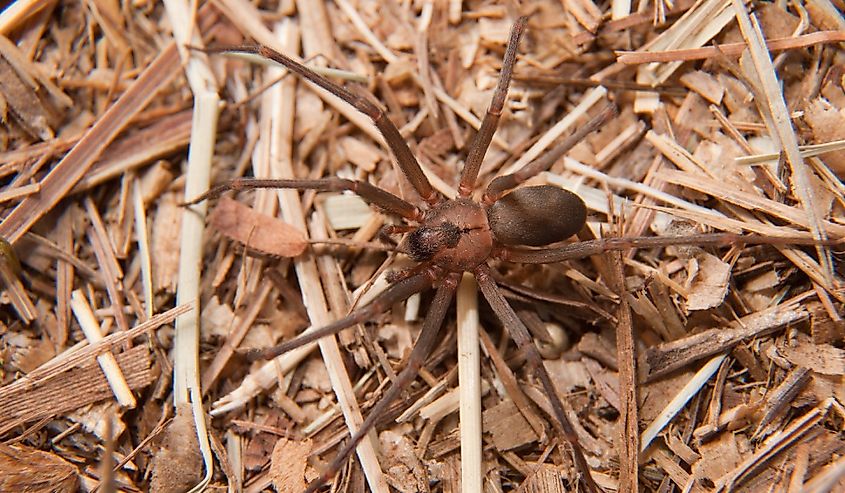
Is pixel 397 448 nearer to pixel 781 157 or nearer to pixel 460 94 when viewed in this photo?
pixel 460 94

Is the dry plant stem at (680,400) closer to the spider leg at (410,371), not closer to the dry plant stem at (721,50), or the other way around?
the spider leg at (410,371)

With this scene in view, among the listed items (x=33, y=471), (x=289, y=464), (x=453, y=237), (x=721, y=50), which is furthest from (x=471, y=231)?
(x=33, y=471)

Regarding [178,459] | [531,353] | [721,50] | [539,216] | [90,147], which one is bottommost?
[178,459]

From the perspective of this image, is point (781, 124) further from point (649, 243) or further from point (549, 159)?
point (549, 159)

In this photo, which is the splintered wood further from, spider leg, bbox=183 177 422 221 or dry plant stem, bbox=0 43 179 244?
spider leg, bbox=183 177 422 221

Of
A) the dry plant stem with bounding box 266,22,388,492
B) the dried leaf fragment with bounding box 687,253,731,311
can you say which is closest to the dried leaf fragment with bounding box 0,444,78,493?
the dry plant stem with bounding box 266,22,388,492

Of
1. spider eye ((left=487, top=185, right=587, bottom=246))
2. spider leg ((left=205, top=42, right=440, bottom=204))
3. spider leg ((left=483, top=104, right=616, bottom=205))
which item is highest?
spider leg ((left=205, top=42, right=440, bottom=204))

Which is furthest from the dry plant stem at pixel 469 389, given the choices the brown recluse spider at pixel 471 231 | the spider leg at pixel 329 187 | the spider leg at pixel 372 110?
the spider leg at pixel 372 110
